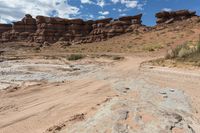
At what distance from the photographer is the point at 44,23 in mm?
87125

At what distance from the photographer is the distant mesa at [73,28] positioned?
75.1m

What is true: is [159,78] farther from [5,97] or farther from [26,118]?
[26,118]

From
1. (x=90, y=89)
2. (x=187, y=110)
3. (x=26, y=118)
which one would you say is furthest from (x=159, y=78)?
(x=26, y=118)

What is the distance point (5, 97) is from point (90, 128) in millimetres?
5858

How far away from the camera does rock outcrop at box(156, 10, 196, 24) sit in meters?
72.8

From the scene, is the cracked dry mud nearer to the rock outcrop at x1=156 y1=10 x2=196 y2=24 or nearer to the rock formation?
the rock outcrop at x1=156 y1=10 x2=196 y2=24

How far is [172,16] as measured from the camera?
74.9 m

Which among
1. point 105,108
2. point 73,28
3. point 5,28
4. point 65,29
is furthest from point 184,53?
point 5,28

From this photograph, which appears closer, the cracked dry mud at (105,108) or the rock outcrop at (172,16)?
the cracked dry mud at (105,108)

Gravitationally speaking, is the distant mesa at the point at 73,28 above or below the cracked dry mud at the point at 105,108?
above

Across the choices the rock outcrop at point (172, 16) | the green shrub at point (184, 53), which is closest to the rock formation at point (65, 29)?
the rock outcrop at point (172, 16)

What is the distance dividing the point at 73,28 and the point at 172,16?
26715mm

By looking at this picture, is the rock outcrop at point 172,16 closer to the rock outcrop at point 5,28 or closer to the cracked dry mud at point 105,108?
the rock outcrop at point 5,28

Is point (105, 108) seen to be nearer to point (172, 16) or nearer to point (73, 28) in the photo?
point (172, 16)
